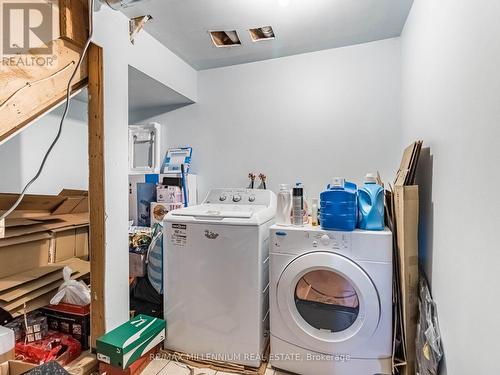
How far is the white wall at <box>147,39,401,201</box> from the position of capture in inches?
86.8

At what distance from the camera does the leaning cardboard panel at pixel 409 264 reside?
1372mm

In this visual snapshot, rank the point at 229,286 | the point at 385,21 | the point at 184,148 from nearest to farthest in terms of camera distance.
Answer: the point at 229,286
the point at 385,21
the point at 184,148

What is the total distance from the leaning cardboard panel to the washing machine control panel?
38.9 inches

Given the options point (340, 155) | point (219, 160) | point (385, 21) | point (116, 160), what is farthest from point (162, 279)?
point (385, 21)

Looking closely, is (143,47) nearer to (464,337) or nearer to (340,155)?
(340,155)

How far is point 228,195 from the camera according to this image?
7.43 feet

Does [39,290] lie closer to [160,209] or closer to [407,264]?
[160,209]

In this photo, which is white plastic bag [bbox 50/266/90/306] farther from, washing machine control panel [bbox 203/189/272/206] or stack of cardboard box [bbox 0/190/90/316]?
washing machine control panel [bbox 203/189/272/206]

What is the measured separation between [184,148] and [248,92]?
0.88m

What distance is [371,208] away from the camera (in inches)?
59.8

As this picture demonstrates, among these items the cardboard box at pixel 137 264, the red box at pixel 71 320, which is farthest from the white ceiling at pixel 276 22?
the red box at pixel 71 320

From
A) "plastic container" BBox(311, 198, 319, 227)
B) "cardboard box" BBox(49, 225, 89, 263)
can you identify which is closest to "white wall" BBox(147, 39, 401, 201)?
"plastic container" BBox(311, 198, 319, 227)

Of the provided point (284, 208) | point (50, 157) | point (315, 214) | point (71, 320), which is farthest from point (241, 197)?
point (50, 157)

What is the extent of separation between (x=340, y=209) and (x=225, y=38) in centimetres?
171
